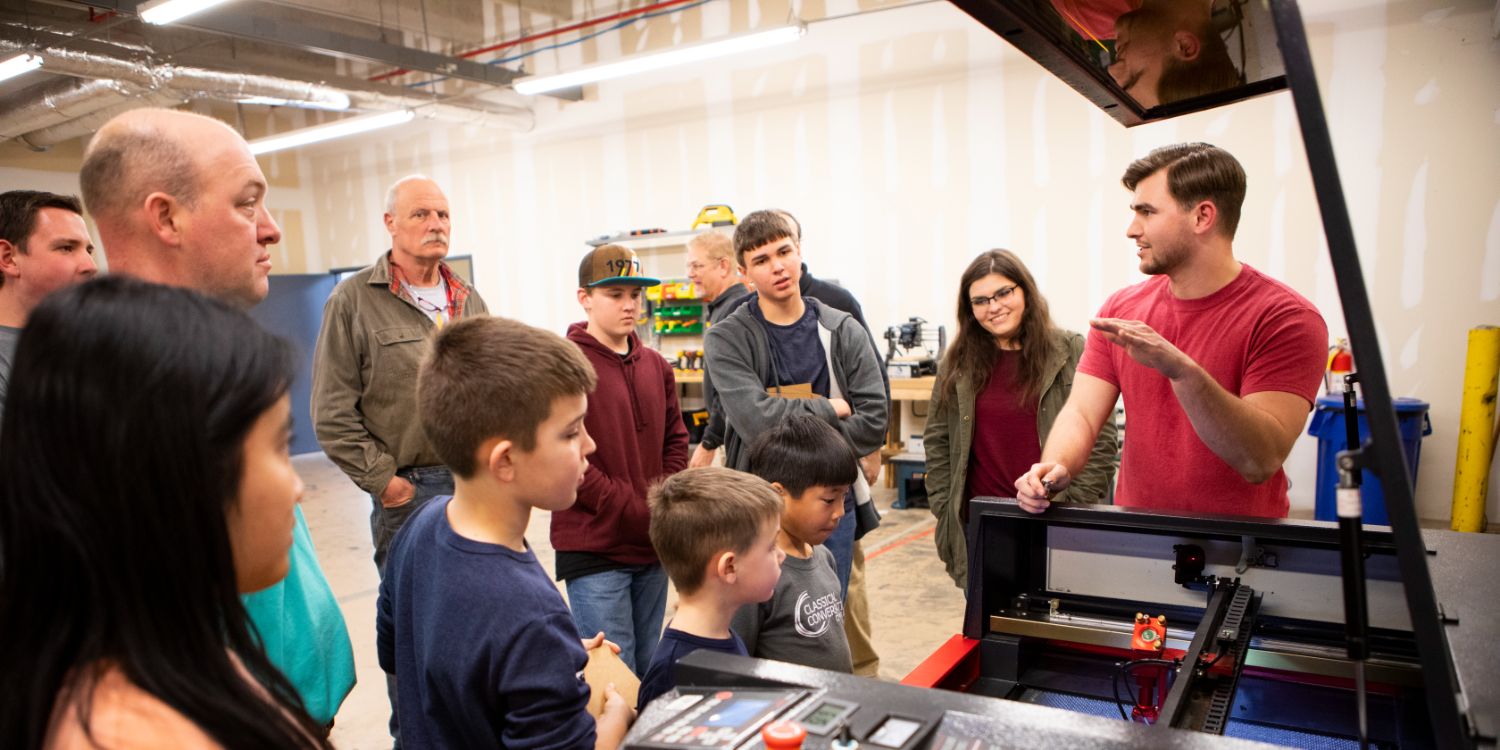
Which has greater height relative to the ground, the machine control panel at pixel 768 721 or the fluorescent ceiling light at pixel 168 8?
the fluorescent ceiling light at pixel 168 8

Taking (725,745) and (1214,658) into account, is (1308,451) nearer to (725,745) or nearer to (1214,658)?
(1214,658)

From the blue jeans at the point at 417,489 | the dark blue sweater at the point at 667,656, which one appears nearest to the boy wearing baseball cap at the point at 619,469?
the blue jeans at the point at 417,489

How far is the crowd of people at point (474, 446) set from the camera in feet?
2.06

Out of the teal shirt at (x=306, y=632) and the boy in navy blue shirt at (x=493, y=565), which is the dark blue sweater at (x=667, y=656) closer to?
the boy in navy blue shirt at (x=493, y=565)

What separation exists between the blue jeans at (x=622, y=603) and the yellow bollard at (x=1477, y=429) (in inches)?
161

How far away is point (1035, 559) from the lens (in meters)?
1.46

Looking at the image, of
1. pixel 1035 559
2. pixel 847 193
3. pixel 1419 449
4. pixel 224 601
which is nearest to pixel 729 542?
pixel 1035 559

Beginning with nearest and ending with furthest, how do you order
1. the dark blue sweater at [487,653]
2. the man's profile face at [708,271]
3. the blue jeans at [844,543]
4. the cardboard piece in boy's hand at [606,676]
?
the dark blue sweater at [487,653]
the cardboard piece in boy's hand at [606,676]
the blue jeans at [844,543]
the man's profile face at [708,271]

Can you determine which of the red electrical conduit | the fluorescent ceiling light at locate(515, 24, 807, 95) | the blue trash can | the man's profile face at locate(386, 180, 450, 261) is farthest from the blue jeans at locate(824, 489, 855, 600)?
the red electrical conduit

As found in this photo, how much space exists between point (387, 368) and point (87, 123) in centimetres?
655

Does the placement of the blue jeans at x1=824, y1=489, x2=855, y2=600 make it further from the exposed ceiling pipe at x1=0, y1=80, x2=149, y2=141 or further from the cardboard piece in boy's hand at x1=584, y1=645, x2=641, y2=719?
the exposed ceiling pipe at x1=0, y1=80, x2=149, y2=141

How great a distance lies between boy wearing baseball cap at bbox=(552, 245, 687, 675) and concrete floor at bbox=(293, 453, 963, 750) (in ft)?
3.63

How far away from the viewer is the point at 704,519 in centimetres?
146

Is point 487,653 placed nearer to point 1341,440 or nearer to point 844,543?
point 844,543
